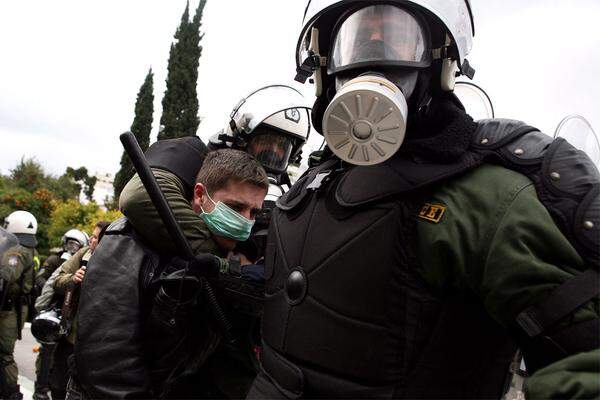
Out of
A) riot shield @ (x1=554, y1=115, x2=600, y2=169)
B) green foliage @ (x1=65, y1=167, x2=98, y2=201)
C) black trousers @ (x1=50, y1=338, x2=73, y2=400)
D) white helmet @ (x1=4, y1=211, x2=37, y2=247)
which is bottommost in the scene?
green foliage @ (x1=65, y1=167, x2=98, y2=201)

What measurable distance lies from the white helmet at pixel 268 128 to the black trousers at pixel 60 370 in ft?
9.48

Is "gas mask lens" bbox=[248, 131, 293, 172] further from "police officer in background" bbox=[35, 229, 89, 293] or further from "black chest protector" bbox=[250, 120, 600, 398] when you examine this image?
"police officer in background" bbox=[35, 229, 89, 293]

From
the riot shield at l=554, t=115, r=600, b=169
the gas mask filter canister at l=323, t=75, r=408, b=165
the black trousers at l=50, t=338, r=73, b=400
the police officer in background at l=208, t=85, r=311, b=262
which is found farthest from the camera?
the black trousers at l=50, t=338, r=73, b=400

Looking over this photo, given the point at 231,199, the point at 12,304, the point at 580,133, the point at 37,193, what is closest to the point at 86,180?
the point at 37,193

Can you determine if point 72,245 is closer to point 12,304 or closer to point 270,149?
point 12,304

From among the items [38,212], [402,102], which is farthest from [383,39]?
[38,212]

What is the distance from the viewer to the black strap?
0.92 metres

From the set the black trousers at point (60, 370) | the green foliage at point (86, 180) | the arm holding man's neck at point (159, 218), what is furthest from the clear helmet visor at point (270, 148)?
the green foliage at point (86, 180)

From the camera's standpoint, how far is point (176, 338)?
5.96 ft

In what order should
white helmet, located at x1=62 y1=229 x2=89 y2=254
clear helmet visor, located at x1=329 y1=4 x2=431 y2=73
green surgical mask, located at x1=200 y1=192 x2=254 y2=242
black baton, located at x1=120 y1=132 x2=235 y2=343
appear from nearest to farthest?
clear helmet visor, located at x1=329 y1=4 x2=431 y2=73 < black baton, located at x1=120 y1=132 x2=235 y2=343 < green surgical mask, located at x1=200 y1=192 x2=254 y2=242 < white helmet, located at x1=62 y1=229 x2=89 y2=254

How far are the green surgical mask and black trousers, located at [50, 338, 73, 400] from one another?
322cm

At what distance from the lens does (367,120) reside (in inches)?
43.1

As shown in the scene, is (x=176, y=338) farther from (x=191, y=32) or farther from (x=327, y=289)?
(x=191, y=32)

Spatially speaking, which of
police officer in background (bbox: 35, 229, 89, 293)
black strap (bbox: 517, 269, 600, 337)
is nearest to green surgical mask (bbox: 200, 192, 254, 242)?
black strap (bbox: 517, 269, 600, 337)
